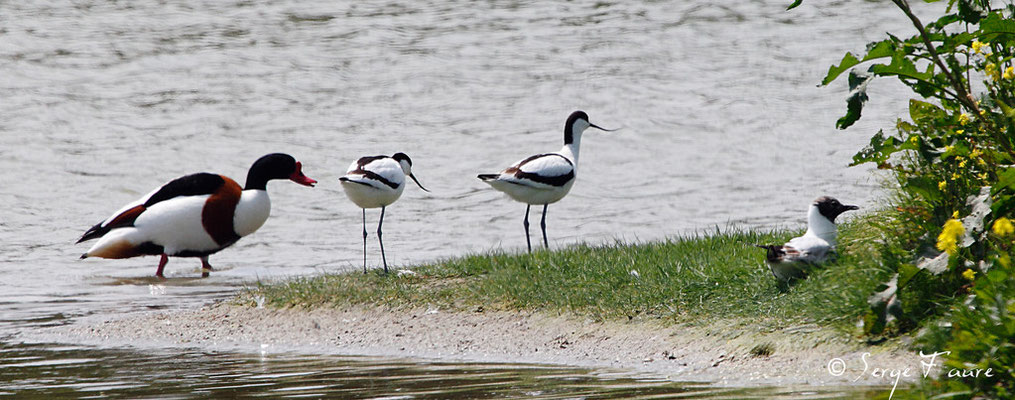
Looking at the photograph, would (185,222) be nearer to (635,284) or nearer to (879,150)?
(635,284)

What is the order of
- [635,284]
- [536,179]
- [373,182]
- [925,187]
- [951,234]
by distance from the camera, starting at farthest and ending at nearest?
[536,179] → [373,182] → [635,284] → [925,187] → [951,234]

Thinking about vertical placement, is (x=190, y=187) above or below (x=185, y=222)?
above

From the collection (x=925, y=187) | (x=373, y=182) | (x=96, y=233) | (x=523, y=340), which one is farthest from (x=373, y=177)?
(x=925, y=187)

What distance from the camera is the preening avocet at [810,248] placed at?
6754 millimetres

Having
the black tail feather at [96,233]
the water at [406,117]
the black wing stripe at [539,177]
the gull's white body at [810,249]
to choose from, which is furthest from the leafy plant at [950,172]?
the black tail feather at [96,233]

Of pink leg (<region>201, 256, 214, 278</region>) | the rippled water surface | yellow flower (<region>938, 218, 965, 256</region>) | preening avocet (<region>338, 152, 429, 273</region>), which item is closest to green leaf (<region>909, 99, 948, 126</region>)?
yellow flower (<region>938, 218, 965, 256</region>)

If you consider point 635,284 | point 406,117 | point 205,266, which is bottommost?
point 406,117

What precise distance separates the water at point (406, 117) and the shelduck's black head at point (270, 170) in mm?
792

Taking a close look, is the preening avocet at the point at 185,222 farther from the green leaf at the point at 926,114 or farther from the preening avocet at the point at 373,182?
the green leaf at the point at 926,114

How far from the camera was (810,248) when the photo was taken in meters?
6.81

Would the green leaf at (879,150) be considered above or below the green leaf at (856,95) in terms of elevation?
below

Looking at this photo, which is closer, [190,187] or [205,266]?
[205,266]

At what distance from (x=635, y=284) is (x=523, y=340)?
0.83 m

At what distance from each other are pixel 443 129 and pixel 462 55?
4.86m
